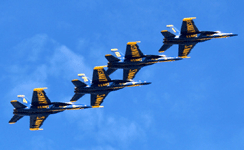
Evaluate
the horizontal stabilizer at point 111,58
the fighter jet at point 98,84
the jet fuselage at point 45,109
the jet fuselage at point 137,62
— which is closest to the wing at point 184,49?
the jet fuselage at point 137,62

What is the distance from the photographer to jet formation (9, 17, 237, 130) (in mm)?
169750

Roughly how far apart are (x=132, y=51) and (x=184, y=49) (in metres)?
21.3

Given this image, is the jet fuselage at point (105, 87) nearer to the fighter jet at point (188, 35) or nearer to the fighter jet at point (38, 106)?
the fighter jet at point (38, 106)

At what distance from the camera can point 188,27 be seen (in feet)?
583

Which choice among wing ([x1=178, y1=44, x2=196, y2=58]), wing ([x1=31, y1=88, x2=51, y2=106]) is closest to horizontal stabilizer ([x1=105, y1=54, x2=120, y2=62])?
wing ([x1=31, y1=88, x2=51, y2=106])

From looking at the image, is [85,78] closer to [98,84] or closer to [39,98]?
[98,84]

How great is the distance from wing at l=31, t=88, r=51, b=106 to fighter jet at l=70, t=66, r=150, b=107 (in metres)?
9.46

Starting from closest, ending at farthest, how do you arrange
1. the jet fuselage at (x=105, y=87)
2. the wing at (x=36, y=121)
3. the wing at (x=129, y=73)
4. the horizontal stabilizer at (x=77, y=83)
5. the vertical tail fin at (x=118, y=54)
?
the horizontal stabilizer at (x=77, y=83), the jet fuselage at (x=105, y=87), the vertical tail fin at (x=118, y=54), the wing at (x=36, y=121), the wing at (x=129, y=73)

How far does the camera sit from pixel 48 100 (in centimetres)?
16988

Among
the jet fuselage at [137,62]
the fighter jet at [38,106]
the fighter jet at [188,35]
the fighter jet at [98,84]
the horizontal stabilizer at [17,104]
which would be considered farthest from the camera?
the fighter jet at [188,35]

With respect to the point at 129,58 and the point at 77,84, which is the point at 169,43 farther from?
the point at 77,84

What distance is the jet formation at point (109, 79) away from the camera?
557ft

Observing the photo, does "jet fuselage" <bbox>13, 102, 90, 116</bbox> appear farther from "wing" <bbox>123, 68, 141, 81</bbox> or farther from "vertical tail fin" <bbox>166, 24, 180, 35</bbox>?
"vertical tail fin" <bbox>166, 24, 180, 35</bbox>

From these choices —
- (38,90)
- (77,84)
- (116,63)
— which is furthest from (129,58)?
(38,90)
